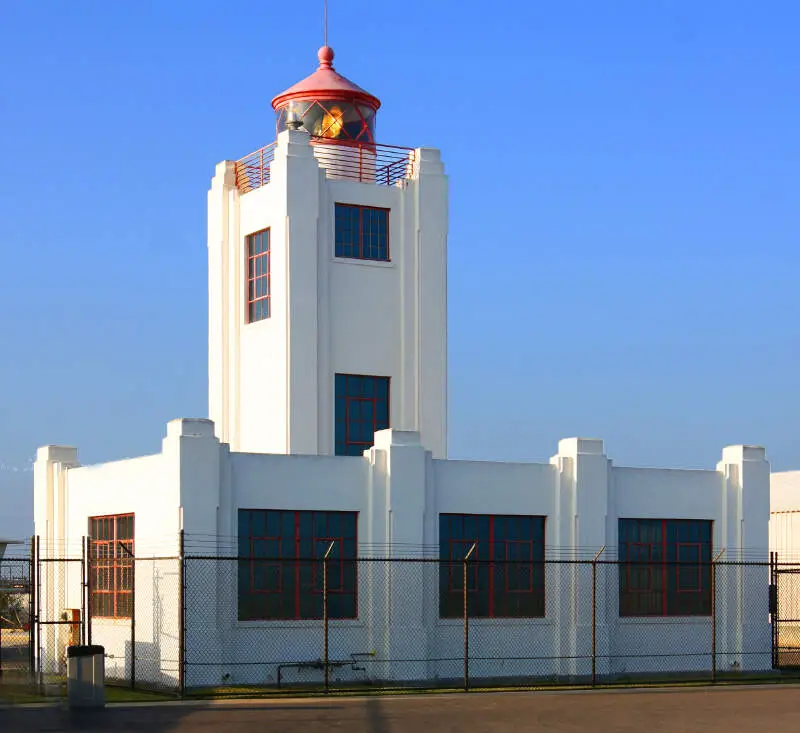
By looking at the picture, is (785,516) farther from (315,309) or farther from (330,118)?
(330,118)

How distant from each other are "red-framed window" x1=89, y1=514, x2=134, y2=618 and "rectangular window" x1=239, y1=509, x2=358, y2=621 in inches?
104

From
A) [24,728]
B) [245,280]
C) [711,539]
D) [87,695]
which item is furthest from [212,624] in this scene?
[711,539]

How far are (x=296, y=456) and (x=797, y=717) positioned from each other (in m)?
11.6

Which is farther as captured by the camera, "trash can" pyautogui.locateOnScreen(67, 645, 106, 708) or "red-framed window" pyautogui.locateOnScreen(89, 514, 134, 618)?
"red-framed window" pyautogui.locateOnScreen(89, 514, 134, 618)

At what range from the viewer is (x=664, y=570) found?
33938 millimetres

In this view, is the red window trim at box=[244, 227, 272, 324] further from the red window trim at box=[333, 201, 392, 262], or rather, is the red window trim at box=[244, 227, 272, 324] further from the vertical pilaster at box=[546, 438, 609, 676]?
the vertical pilaster at box=[546, 438, 609, 676]

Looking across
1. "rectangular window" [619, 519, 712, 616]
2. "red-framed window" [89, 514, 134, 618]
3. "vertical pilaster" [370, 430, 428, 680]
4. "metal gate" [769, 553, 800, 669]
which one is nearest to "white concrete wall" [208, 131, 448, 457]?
"vertical pilaster" [370, 430, 428, 680]

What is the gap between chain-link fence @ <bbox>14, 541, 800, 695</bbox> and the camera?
29.1m

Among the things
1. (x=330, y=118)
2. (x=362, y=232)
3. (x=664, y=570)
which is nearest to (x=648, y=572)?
(x=664, y=570)

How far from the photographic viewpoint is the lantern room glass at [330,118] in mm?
36688

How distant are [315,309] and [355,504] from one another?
5.75 m

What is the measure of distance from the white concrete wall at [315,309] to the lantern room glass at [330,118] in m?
1.77

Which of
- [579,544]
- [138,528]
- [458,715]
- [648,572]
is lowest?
[458,715]

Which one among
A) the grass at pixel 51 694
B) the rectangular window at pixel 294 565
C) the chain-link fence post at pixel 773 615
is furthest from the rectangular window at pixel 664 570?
the grass at pixel 51 694
